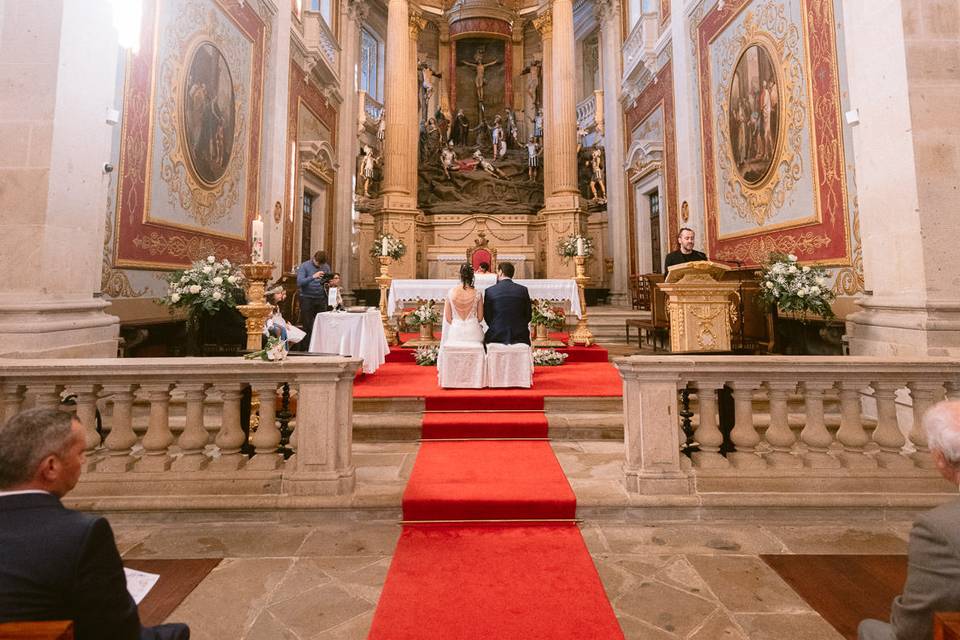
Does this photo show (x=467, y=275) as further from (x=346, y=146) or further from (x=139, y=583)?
(x=346, y=146)

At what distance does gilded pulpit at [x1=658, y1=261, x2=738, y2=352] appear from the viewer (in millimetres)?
5191

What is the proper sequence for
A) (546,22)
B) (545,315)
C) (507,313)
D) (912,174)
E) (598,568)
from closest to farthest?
(598,568) < (912,174) < (507,313) < (545,315) < (546,22)

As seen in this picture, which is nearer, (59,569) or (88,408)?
(59,569)

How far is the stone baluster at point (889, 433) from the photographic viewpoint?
301 cm

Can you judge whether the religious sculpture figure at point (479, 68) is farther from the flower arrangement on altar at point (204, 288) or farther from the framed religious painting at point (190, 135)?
the flower arrangement on altar at point (204, 288)

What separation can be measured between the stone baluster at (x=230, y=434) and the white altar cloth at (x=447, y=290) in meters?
5.07

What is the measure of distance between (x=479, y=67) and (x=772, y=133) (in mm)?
14286

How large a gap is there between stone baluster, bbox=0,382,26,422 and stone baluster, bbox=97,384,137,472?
0.50 meters

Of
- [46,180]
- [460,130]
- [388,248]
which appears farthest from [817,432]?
[460,130]

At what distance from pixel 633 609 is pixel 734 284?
13.0 feet

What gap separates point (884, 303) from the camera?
13.3 feet

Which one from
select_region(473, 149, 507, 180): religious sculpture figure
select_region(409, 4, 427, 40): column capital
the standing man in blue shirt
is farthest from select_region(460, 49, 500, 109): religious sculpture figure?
the standing man in blue shirt

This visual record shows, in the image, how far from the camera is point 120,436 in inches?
118

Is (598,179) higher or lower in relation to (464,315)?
higher
